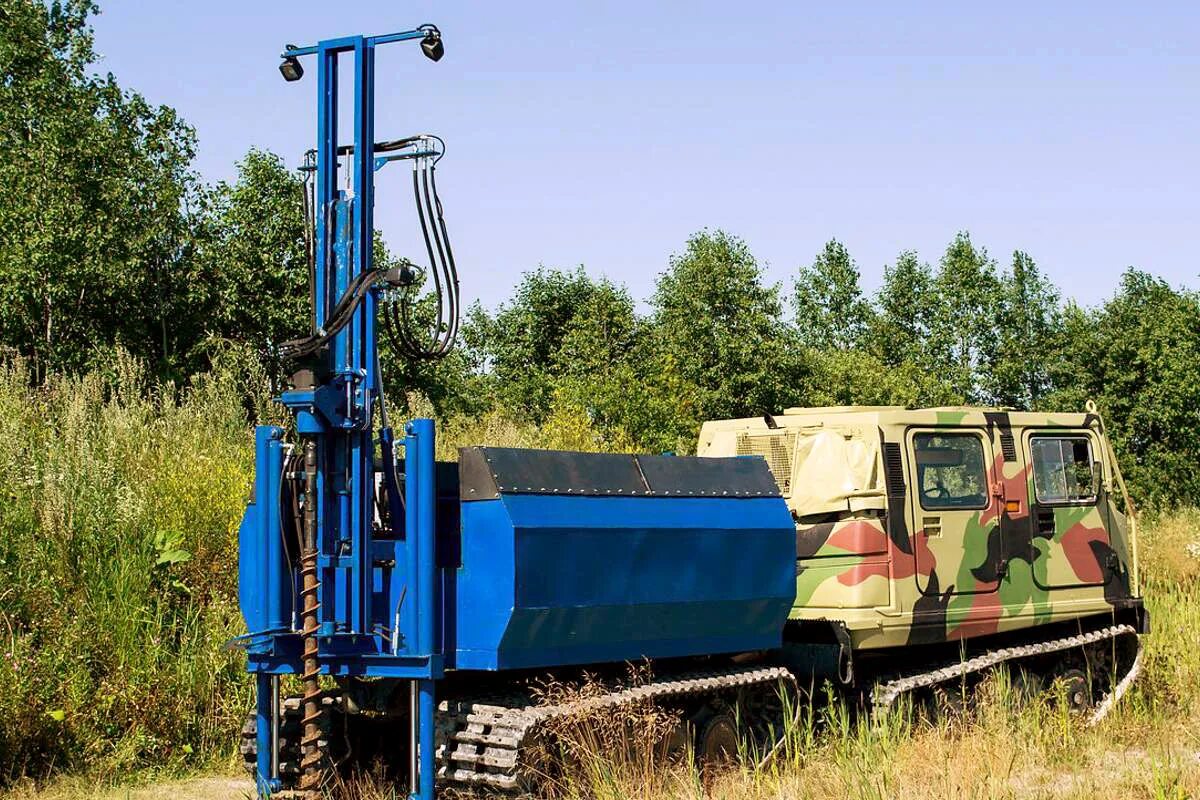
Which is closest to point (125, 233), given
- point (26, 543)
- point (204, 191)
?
point (204, 191)

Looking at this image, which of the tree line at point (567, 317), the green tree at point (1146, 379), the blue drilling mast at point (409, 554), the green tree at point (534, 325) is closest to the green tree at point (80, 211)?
the tree line at point (567, 317)

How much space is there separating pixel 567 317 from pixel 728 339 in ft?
39.2

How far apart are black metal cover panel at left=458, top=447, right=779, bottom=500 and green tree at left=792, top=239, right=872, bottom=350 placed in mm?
52904

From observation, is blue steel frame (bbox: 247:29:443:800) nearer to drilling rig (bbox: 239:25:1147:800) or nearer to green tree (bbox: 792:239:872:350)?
drilling rig (bbox: 239:25:1147:800)

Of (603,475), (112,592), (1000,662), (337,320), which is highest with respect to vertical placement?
(337,320)

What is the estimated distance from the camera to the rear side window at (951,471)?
10578mm

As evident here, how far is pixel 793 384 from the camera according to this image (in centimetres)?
3912

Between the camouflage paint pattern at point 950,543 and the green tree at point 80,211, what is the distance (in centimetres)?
1381

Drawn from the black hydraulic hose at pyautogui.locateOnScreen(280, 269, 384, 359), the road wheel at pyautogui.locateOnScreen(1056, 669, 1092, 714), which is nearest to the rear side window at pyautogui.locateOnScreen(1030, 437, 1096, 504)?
the road wheel at pyautogui.locateOnScreen(1056, 669, 1092, 714)

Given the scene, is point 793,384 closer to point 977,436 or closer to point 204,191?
point 204,191

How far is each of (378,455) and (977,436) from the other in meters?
5.43

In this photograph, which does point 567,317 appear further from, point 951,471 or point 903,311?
point 951,471

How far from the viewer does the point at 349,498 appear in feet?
24.6

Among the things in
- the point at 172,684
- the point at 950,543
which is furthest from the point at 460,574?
the point at 950,543
